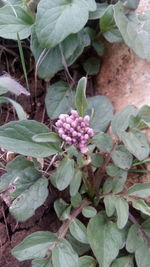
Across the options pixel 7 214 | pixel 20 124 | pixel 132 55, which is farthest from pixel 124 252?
pixel 132 55

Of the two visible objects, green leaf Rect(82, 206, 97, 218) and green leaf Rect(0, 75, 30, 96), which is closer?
green leaf Rect(82, 206, 97, 218)

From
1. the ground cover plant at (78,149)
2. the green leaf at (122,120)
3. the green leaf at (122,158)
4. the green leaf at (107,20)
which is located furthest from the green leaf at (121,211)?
the green leaf at (107,20)

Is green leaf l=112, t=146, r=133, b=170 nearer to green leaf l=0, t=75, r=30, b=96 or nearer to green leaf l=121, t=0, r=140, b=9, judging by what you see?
green leaf l=0, t=75, r=30, b=96

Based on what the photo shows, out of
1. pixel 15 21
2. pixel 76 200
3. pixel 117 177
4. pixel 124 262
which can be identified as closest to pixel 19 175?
pixel 76 200

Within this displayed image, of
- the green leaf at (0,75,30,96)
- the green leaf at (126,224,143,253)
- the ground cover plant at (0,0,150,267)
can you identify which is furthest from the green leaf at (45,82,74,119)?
the green leaf at (126,224,143,253)

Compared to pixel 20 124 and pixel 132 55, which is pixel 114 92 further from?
pixel 20 124
